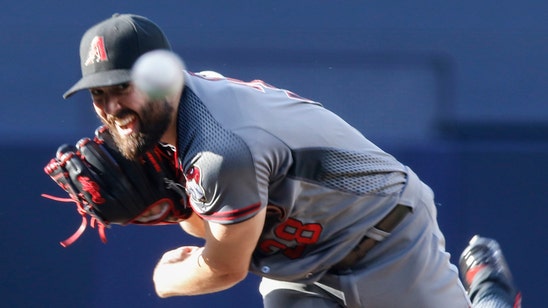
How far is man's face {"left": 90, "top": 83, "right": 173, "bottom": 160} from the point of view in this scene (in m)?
2.34

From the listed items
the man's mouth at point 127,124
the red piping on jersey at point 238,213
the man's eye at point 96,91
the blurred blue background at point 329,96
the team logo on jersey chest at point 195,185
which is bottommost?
the blurred blue background at point 329,96

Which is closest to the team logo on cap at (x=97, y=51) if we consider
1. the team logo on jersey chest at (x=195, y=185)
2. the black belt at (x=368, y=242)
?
the team logo on jersey chest at (x=195, y=185)

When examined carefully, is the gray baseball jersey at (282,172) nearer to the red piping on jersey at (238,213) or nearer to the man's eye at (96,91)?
the red piping on jersey at (238,213)

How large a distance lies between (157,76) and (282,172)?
0.44m

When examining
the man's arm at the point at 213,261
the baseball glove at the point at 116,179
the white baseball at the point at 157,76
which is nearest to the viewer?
the white baseball at the point at 157,76

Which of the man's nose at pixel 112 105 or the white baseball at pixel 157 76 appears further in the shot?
the man's nose at pixel 112 105

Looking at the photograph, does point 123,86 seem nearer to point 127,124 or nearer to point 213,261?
point 127,124

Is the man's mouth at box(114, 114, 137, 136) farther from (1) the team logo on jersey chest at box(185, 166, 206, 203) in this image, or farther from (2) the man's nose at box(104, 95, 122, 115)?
(1) the team logo on jersey chest at box(185, 166, 206, 203)

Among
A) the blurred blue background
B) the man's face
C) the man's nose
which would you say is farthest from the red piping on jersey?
the blurred blue background

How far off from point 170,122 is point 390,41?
1959mm

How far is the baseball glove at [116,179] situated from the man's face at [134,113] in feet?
0.72

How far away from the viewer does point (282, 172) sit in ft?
8.07

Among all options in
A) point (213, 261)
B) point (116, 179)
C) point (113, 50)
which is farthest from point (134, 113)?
point (213, 261)

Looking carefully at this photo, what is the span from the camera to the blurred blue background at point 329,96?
4.14 meters
